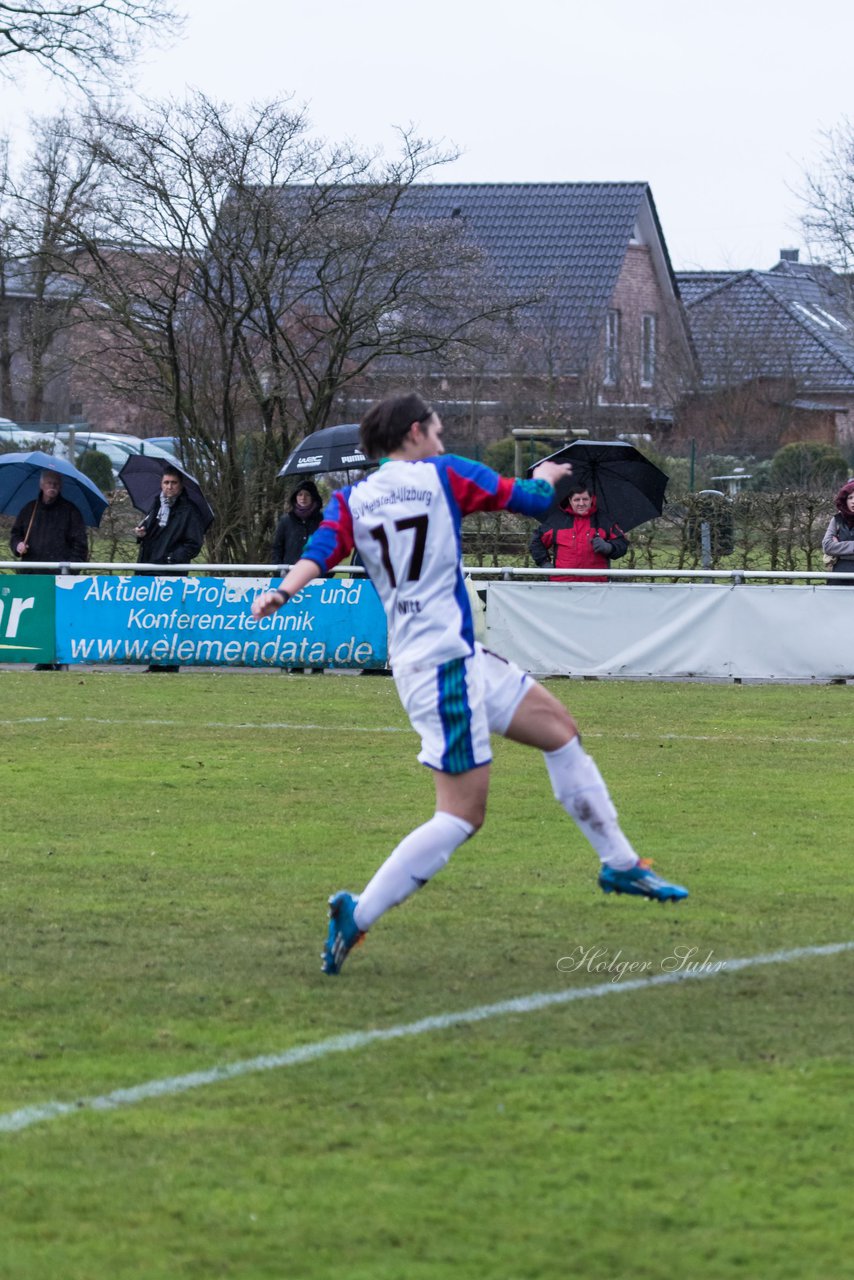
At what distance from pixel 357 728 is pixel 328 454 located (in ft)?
20.0

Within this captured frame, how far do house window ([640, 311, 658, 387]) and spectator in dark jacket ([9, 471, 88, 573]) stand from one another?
79.9ft

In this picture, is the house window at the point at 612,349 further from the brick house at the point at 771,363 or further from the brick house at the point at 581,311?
the brick house at the point at 771,363

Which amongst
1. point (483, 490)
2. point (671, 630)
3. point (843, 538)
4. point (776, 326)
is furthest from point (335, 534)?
point (776, 326)

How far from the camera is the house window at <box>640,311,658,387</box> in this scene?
1688 inches

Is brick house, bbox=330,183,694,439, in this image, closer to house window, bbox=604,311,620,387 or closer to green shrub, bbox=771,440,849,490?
house window, bbox=604,311,620,387

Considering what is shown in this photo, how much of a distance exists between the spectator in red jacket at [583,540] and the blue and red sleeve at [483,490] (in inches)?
461

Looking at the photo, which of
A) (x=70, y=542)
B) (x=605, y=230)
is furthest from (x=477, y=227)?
(x=70, y=542)

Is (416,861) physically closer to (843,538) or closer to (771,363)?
(843,538)

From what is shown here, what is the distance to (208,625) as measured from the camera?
18.2 m

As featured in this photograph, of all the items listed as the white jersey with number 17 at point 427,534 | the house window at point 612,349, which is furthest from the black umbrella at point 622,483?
the house window at point 612,349

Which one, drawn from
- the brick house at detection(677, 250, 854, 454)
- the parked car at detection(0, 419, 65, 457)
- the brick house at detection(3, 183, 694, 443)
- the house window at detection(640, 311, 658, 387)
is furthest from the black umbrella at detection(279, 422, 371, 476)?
the house window at detection(640, 311, 658, 387)

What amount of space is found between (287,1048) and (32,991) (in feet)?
3.67

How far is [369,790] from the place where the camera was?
35.3ft

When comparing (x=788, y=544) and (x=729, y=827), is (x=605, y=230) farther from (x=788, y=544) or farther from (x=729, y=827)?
(x=729, y=827)
